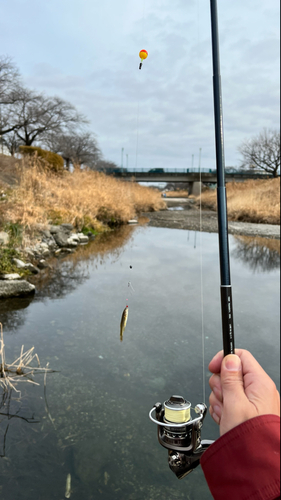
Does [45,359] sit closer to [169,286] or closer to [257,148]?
[169,286]

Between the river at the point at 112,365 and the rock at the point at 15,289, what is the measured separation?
0.83 feet

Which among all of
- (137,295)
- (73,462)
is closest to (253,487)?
(73,462)

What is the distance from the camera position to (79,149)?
136ft

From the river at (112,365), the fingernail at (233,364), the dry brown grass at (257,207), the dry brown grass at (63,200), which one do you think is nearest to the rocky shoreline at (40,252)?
the river at (112,365)

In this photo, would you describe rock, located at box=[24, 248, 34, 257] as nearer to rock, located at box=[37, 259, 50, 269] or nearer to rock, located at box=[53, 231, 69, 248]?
rock, located at box=[37, 259, 50, 269]

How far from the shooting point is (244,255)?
33.2 feet

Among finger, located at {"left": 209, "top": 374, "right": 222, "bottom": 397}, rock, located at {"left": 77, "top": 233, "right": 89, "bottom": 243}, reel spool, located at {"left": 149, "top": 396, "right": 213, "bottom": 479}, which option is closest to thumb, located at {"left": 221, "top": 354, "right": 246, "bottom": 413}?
finger, located at {"left": 209, "top": 374, "right": 222, "bottom": 397}

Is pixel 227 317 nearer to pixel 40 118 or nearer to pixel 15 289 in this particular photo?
pixel 15 289

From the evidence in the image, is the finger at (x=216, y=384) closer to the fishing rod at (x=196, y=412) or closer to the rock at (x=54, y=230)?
the fishing rod at (x=196, y=412)

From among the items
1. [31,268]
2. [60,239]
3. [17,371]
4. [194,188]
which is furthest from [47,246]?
[194,188]

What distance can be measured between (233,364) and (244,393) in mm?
99

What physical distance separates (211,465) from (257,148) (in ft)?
133

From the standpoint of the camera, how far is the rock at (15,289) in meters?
5.69

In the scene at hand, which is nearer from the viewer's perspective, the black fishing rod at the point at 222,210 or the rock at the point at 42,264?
the black fishing rod at the point at 222,210
